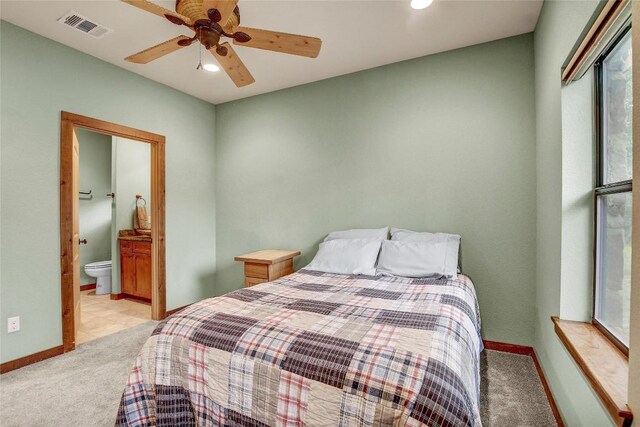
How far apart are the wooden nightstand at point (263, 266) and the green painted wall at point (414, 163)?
0.36 meters

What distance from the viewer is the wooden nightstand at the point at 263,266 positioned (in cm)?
302

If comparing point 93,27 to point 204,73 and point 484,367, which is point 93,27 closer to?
point 204,73

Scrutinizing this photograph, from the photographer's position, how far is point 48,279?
259 cm

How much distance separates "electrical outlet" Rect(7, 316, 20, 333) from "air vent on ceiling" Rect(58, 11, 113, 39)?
2.33 m

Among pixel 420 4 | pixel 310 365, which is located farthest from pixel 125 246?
pixel 420 4

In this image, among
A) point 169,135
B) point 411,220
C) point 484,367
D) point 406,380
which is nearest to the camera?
point 406,380

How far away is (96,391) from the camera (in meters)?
2.08

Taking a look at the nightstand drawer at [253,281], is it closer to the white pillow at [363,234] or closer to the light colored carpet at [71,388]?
the white pillow at [363,234]

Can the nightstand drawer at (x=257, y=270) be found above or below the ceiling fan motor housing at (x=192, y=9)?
below

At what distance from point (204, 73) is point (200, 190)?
1459mm

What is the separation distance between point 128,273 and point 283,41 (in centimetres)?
391

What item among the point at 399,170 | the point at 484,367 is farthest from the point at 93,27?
the point at 484,367

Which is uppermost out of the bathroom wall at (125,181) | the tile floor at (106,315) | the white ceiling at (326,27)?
the white ceiling at (326,27)

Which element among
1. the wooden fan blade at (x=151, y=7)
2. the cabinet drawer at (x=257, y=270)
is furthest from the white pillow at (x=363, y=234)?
the wooden fan blade at (x=151, y=7)
